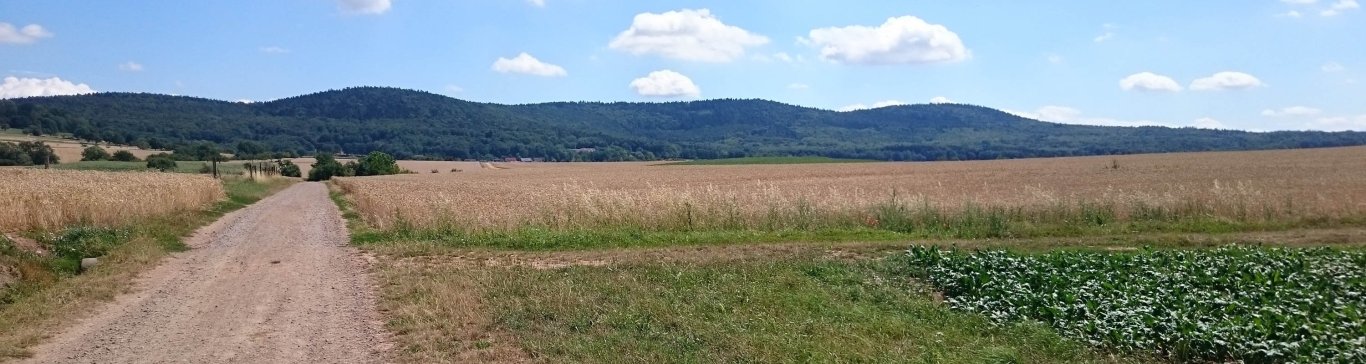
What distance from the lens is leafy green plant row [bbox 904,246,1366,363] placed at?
22.1ft

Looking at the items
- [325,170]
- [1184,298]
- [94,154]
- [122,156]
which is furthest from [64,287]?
[325,170]

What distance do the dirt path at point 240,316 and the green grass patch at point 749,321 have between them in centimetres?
164

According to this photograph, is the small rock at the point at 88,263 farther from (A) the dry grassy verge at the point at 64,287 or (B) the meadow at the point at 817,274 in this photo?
(B) the meadow at the point at 817,274

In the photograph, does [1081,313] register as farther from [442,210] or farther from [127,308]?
[442,210]

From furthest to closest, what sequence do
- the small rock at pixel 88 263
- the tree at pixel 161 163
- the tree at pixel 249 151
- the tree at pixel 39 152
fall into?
the tree at pixel 249 151 → the tree at pixel 161 163 → the tree at pixel 39 152 → the small rock at pixel 88 263

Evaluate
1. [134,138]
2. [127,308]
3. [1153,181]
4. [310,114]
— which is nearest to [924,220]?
[127,308]

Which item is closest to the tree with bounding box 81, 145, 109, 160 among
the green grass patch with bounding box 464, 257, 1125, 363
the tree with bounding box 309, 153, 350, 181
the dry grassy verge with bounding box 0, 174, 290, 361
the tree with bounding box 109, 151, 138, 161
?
the tree with bounding box 109, 151, 138, 161

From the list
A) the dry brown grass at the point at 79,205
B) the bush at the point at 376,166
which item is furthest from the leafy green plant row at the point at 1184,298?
the bush at the point at 376,166

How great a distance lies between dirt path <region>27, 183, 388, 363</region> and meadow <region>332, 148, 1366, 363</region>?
0.58 metres

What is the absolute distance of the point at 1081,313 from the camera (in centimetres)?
816

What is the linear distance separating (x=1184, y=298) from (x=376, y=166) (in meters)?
104

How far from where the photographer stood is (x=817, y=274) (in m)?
11.7

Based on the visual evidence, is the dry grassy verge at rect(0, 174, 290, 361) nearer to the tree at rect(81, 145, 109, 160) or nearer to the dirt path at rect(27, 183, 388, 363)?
the dirt path at rect(27, 183, 388, 363)

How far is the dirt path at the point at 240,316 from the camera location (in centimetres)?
769
